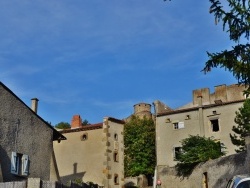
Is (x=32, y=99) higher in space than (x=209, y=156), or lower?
higher

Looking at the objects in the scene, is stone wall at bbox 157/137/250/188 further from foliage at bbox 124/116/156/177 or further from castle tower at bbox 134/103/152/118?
castle tower at bbox 134/103/152/118

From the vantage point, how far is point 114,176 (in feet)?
136

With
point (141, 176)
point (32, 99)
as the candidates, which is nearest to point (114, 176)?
point (141, 176)

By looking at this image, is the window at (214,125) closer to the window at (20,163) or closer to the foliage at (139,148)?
the foliage at (139,148)

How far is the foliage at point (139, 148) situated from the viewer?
47.5 m

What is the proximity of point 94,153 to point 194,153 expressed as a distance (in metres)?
11.7

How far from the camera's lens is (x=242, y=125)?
1454 inches

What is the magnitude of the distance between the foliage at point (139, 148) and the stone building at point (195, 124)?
4926 millimetres

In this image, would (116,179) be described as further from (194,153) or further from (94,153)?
(194,153)

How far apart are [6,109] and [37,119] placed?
2.67 m

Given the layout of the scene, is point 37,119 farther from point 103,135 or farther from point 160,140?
point 160,140

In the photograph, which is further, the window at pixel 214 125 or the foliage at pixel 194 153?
the window at pixel 214 125

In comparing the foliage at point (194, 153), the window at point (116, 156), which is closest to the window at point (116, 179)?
the window at point (116, 156)

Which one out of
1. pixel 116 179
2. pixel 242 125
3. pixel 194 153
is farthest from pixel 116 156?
pixel 242 125
